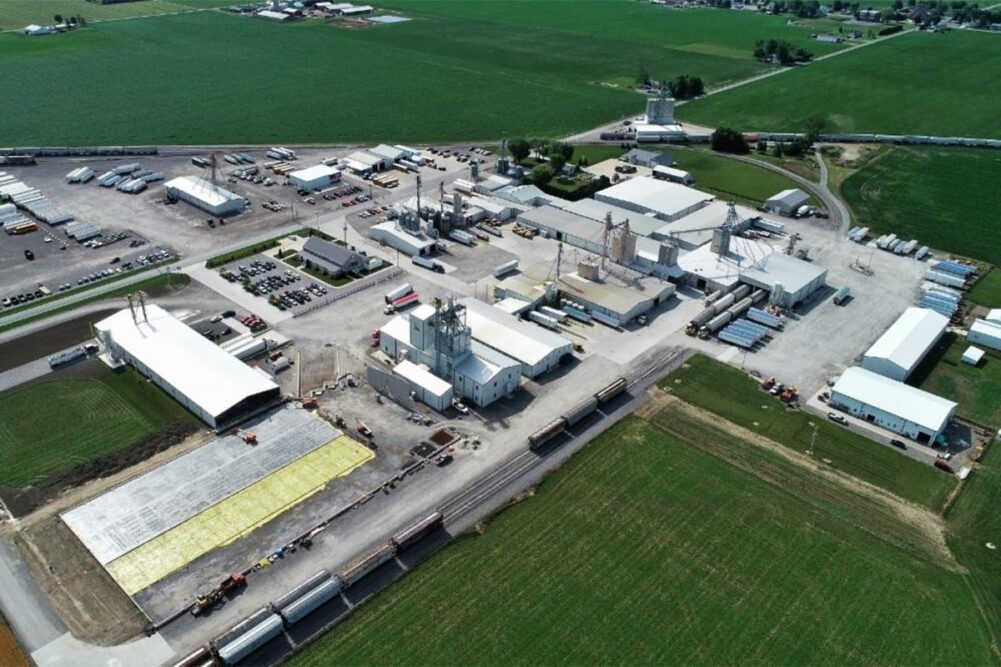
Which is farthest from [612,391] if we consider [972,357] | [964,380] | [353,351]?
[972,357]

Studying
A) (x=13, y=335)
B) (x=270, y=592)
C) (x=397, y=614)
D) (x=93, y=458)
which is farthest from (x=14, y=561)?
(x=13, y=335)

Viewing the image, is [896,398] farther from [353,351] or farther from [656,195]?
[656,195]

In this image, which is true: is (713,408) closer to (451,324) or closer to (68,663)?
(451,324)

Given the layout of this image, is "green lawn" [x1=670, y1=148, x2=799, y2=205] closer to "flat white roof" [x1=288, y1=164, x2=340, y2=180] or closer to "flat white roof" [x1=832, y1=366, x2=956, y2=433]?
"flat white roof" [x1=832, y1=366, x2=956, y2=433]

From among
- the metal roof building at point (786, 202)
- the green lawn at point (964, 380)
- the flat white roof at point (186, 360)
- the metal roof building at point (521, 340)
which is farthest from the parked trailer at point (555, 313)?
the metal roof building at point (786, 202)

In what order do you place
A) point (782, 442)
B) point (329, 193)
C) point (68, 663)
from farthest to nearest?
point (329, 193) → point (782, 442) → point (68, 663)

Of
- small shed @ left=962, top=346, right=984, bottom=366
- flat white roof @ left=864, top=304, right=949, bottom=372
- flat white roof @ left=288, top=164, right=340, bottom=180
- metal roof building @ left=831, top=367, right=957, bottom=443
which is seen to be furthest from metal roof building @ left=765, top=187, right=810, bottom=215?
flat white roof @ left=288, top=164, right=340, bottom=180
